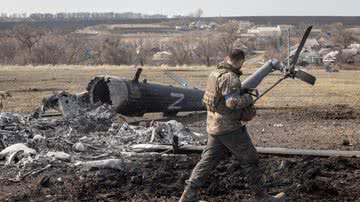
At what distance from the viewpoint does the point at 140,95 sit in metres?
16.6

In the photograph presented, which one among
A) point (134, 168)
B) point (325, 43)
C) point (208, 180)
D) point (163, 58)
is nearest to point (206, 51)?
point (163, 58)

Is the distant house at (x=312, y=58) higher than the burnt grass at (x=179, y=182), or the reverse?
the burnt grass at (x=179, y=182)

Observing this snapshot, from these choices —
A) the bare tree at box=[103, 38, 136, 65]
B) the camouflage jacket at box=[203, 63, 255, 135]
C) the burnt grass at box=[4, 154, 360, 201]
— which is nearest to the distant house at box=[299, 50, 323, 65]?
the bare tree at box=[103, 38, 136, 65]

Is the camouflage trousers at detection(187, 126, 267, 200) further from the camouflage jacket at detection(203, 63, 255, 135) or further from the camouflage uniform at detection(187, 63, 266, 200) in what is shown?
the camouflage jacket at detection(203, 63, 255, 135)

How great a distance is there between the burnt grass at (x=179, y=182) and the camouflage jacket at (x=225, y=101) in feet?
4.15

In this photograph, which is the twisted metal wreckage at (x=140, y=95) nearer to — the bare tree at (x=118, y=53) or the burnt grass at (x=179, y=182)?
the burnt grass at (x=179, y=182)

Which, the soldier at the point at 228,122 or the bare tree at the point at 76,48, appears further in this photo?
the bare tree at the point at 76,48

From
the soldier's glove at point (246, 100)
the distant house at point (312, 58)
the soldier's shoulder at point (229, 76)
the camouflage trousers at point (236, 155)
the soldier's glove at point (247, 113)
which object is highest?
the soldier's shoulder at point (229, 76)

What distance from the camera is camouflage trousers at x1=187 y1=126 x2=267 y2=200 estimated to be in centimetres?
728

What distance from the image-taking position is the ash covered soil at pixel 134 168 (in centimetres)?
840

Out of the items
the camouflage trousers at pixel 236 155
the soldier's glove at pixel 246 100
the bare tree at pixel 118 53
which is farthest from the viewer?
the bare tree at pixel 118 53

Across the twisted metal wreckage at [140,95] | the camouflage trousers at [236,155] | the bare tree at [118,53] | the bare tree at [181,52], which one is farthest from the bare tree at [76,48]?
the camouflage trousers at [236,155]

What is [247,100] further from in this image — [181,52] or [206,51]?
[206,51]

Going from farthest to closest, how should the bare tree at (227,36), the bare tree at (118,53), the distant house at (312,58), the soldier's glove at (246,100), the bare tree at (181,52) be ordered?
1. the bare tree at (227,36)
2. the bare tree at (181,52)
3. the bare tree at (118,53)
4. the distant house at (312,58)
5. the soldier's glove at (246,100)
